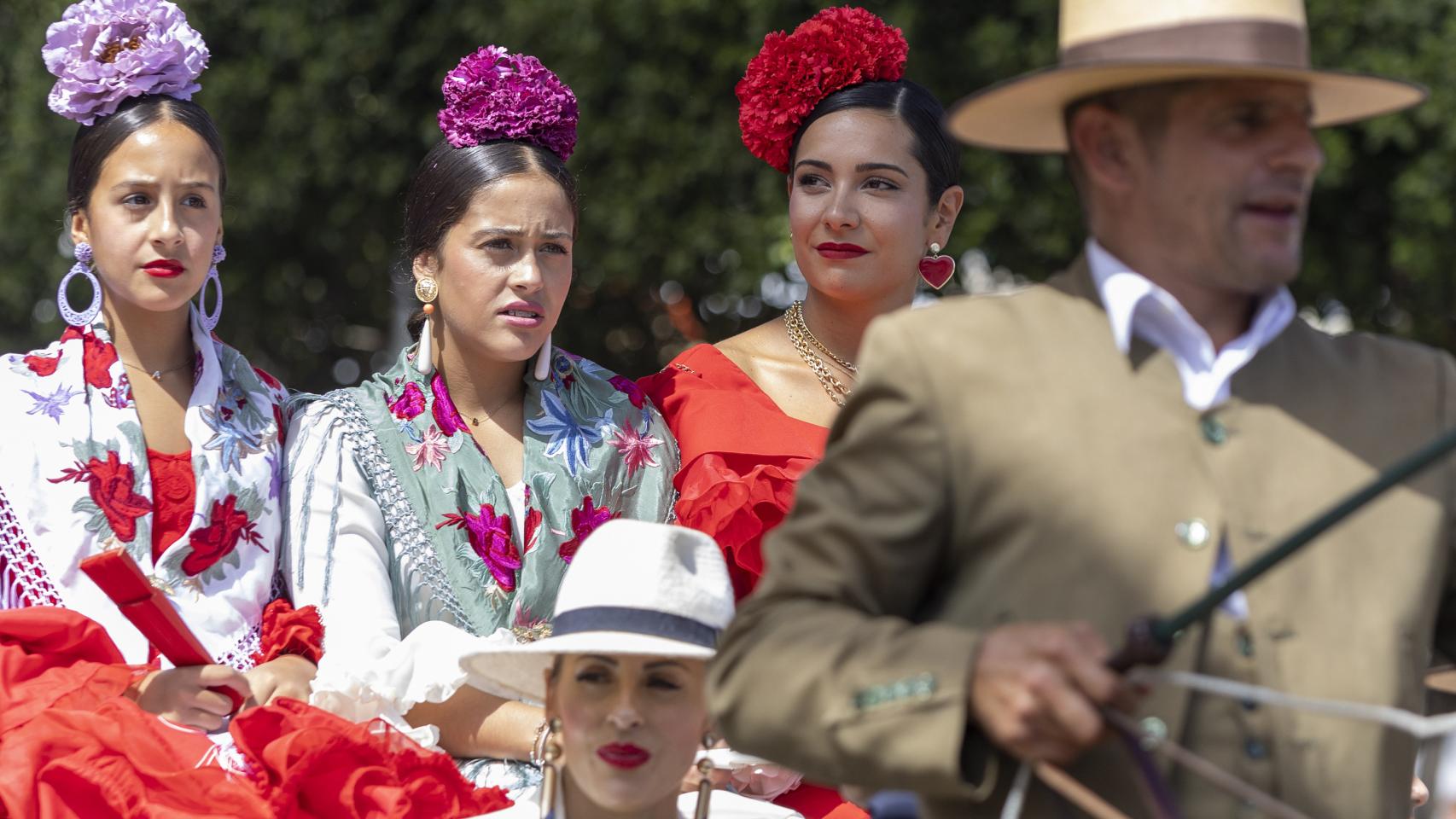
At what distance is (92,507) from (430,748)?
969mm

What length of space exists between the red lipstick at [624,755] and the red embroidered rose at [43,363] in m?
1.90

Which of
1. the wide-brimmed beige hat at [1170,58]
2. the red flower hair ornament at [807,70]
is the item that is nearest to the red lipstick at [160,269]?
the red flower hair ornament at [807,70]

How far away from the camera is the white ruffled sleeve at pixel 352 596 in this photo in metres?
3.82

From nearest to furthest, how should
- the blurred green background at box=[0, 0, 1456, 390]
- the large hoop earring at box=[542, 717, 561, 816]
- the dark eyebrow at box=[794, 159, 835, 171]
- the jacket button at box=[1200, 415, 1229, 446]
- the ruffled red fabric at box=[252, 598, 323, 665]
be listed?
the jacket button at box=[1200, 415, 1229, 446] < the large hoop earring at box=[542, 717, 561, 816] < the ruffled red fabric at box=[252, 598, 323, 665] < the dark eyebrow at box=[794, 159, 835, 171] < the blurred green background at box=[0, 0, 1456, 390]

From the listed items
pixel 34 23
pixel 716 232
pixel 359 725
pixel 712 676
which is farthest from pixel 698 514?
pixel 34 23

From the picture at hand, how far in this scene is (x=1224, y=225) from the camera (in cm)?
212

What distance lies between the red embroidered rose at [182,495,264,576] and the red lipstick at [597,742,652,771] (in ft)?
4.79

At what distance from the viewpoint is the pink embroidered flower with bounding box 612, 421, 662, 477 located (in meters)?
4.33

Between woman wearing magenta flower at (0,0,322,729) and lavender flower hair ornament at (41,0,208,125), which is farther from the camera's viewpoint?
lavender flower hair ornament at (41,0,208,125)

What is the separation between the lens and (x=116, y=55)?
4410 mm

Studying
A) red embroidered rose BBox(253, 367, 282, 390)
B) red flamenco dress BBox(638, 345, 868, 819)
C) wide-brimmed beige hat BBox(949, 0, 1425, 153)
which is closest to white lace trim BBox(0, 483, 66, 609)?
red embroidered rose BBox(253, 367, 282, 390)

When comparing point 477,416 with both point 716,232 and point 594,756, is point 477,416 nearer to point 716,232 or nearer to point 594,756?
point 594,756

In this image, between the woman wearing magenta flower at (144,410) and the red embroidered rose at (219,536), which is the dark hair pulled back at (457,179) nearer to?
the woman wearing magenta flower at (144,410)

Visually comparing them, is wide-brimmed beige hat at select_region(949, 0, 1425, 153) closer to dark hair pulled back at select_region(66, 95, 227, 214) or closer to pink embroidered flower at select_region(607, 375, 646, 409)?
pink embroidered flower at select_region(607, 375, 646, 409)
